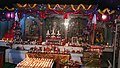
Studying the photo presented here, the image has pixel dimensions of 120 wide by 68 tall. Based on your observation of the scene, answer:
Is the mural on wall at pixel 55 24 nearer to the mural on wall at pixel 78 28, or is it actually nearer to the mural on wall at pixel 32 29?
the mural on wall at pixel 78 28

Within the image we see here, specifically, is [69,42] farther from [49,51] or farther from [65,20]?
[49,51]

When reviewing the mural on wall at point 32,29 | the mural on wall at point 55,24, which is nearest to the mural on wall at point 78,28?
the mural on wall at point 55,24

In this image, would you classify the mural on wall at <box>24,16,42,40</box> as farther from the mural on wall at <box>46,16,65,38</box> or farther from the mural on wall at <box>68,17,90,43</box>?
the mural on wall at <box>68,17,90,43</box>

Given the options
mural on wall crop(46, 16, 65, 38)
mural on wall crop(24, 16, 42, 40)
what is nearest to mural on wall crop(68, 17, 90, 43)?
mural on wall crop(46, 16, 65, 38)

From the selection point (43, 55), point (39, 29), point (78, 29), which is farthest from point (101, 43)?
point (43, 55)

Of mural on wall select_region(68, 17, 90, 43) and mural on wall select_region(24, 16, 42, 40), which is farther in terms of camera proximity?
mural on wall select_region(24, 16, 42, 40)

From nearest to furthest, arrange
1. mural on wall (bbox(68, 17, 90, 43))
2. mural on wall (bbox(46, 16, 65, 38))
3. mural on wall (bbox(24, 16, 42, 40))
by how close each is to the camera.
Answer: mural on wall (bbox(68, 17, 90, 43)) < mural on wall (bbox(46, 16, 65, 38)) < mural on wall (bbox(24, 16, 42, 40))

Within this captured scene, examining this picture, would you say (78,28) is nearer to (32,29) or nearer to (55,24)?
(55,24)

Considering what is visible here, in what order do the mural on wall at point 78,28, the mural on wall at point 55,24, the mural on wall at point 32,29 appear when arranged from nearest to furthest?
the mural on wall at point 78,28, the mural on wall at point 55,24, the mural on wall at point 32,29

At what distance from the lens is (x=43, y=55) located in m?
9.32


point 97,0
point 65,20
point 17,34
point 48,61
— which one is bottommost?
point 48,61

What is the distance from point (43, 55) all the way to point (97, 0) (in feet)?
23.9

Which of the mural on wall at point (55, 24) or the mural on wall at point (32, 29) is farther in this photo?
the mural on wall at point (32, 29)

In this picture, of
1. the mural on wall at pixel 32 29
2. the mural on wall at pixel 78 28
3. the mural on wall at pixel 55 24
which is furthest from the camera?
the mural on wall at pixel 32 29
